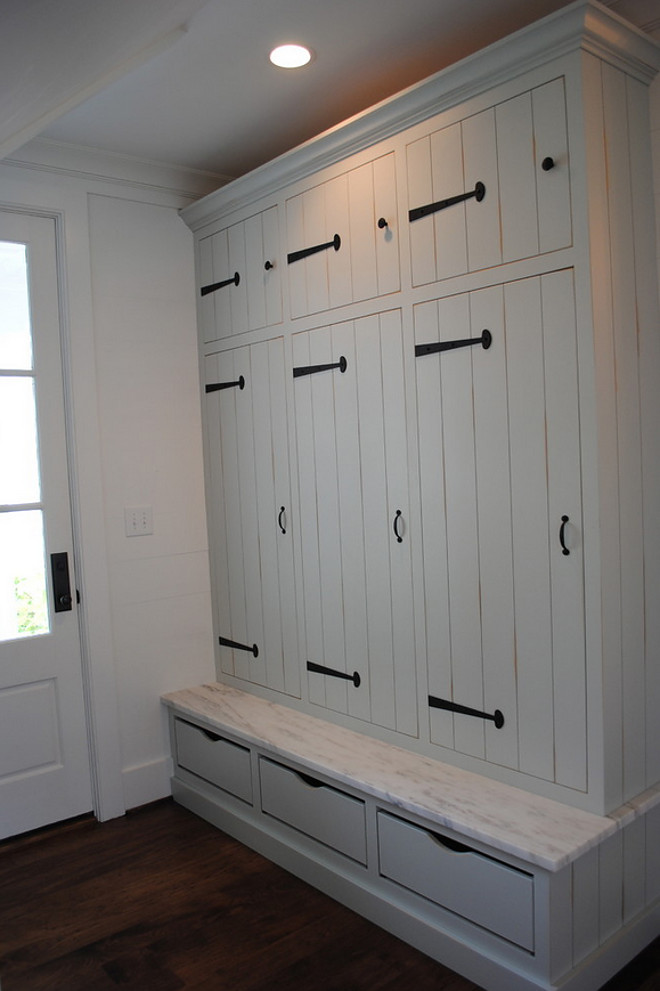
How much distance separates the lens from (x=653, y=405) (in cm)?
212

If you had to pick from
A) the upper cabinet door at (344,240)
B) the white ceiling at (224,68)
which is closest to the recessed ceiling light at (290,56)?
the white ceiling at (224,68)

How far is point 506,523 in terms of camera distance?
2160mm

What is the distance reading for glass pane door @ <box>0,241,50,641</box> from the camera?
2.85 m

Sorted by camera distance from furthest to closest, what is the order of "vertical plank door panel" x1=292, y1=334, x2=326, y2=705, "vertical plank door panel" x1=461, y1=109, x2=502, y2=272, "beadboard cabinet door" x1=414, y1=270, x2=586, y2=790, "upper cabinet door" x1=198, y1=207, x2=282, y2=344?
A: 1. "upper cabinet door" x1=198, y1=207, x2=282, y2=344
2. "vertical plank door panel" x1=292, y1=334, x2=326, y2=705
3. "vertical plank door panel" x1=461, y1=109, x2=502, y2=272
4. "beadboard cabinet door" x1=414, y1=270, x2=586, y2=790

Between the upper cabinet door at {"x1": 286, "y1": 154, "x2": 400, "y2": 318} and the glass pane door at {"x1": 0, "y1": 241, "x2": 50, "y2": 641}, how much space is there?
40.0 inches

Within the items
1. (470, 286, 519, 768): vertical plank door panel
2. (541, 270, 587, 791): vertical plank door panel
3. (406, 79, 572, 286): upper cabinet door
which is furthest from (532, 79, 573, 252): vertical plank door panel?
(470, 286, 519, 768): vertical plank door panel

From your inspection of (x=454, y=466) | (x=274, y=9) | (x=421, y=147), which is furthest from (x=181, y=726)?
(x=274, y=9)

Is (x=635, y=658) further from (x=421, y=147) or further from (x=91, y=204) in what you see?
(x=91, y=204)

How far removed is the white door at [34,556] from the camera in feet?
9.37

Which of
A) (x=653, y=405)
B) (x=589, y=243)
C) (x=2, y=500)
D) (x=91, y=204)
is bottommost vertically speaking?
(x=2, y=500)

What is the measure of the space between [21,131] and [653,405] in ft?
5.45

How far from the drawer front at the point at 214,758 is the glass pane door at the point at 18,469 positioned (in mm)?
712

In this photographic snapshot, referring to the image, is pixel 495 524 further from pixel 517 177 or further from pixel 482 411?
pixel 517 177

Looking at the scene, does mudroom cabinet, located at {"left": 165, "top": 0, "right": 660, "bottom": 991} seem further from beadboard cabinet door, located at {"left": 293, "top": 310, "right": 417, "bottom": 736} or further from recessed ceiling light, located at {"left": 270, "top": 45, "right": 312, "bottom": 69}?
recessed ceiling light, located at {"left": 270, "top": 45, "right": 312, "bottom": 69}
